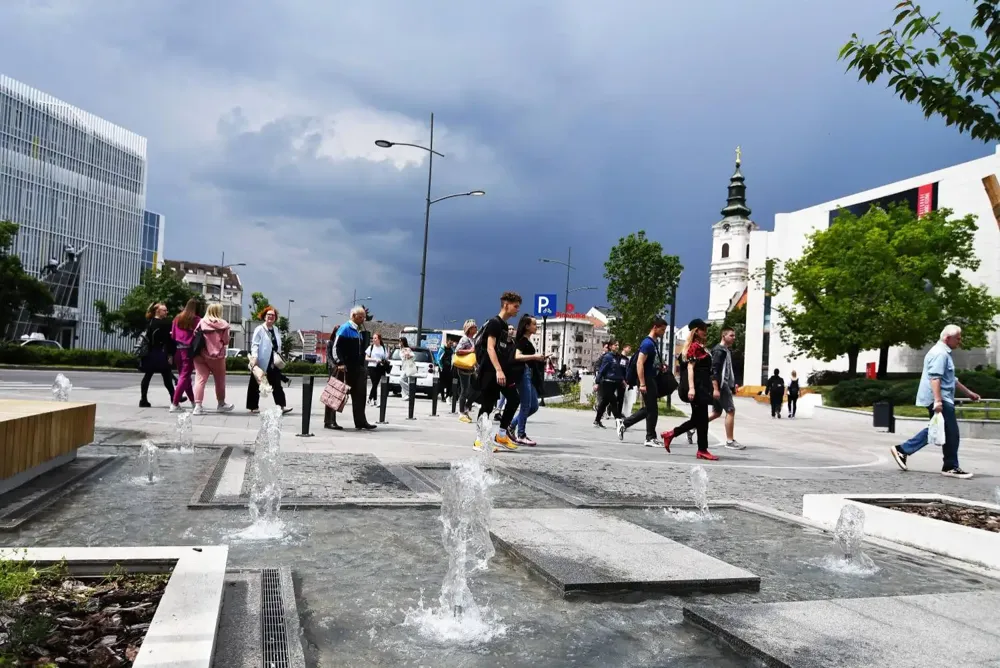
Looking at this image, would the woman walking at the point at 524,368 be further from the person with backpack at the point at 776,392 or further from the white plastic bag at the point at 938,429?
the person with backpack at the point at 776,392

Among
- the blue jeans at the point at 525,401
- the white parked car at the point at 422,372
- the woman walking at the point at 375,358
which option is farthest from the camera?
the white parked car at the point at 422,372

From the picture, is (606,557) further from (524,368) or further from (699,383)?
(699,383)

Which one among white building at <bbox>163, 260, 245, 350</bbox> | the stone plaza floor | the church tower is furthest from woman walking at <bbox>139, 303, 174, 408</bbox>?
white building at <bbox>163, 260, 245, 350</bbox>

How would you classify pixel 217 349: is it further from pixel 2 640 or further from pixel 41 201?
pixel 41 201

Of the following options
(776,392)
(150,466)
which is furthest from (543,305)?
(150,466)

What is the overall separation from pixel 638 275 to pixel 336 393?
47.2 metres

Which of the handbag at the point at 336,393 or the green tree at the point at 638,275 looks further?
the green tree at the point at 638,275

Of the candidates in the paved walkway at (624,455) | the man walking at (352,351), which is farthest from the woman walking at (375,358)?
the man walking at (352,351)

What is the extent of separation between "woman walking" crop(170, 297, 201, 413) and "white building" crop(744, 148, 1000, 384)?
3578cm

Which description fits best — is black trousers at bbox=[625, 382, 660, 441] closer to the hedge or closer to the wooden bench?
the wooden bench

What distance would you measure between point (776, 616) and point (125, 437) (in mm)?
8483

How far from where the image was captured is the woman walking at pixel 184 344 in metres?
13.5

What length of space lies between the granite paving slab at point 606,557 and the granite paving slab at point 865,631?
1.62 feet

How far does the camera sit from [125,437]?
32.0 feet
